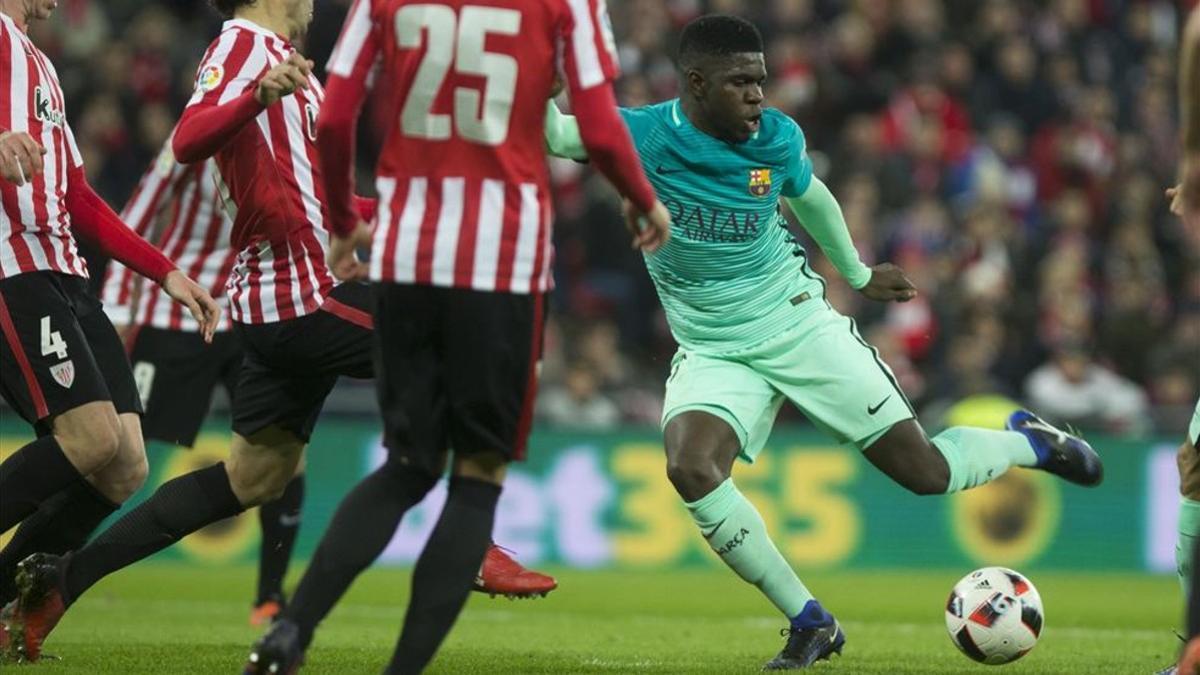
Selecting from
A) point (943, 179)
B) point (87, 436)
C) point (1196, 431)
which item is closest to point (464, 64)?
point (87, 436)

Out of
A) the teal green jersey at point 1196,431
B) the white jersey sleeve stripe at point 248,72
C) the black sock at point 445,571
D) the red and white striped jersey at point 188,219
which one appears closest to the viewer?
the black sock at point 445,571

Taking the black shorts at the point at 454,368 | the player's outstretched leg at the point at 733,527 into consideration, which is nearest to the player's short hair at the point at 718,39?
the player's outstretched leg at the point at 733,527

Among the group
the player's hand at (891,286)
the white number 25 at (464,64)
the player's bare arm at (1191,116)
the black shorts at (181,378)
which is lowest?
the black shorts at (181,378)

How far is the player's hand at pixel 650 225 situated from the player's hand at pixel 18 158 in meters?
1.97

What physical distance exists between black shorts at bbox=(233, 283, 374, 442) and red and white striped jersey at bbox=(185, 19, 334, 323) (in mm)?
59

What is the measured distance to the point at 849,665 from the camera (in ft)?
23.5

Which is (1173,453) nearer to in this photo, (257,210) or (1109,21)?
(1109,21)

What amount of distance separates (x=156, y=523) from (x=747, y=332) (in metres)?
2.33

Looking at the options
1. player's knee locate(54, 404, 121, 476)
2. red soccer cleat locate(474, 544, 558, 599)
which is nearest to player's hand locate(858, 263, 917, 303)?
red soccer cleat locate(474, 544, 558, 599)

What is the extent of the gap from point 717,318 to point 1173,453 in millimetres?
7785

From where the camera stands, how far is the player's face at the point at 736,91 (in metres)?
6.95

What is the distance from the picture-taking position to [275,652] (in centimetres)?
506

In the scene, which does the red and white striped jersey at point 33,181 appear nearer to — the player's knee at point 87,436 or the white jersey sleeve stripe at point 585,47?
the player's knee at point 87,436

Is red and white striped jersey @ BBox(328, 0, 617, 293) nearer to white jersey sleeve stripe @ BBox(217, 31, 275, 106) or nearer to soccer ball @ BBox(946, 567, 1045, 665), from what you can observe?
white jersey sleeve stripe @ BBox(217, 31, 275, 106)
